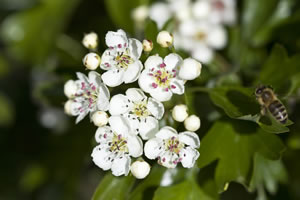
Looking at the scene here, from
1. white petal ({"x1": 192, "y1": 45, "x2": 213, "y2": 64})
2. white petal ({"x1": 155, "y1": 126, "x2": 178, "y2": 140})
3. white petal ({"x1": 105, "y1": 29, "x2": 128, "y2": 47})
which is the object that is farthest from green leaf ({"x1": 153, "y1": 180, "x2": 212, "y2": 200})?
white petal ({"x1": 192, "y1": 45, "x2": 213, "y2": 64})

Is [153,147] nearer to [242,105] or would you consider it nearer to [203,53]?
[242,105]

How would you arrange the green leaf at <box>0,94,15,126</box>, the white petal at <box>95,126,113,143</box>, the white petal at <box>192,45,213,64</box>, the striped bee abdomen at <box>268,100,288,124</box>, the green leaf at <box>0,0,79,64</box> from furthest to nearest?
the green leaf at <box>0,94,15,126</box>, the green leaf at <box>0,0,79,64</box>, the white petal at <box>192,45,213,64</box>, the white petal at <box>95,126,113,143</box>, the striped bee abdomen at <box>268,100,288,124</box>

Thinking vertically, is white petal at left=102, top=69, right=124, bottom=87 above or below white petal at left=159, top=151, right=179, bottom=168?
above

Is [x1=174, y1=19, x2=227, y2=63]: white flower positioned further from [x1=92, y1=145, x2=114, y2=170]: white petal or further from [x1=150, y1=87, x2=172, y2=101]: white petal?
[x1=92, y1=145, x2=114, y2=170]: white petal

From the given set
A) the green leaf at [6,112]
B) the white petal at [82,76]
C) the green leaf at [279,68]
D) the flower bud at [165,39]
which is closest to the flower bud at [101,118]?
the white petal at [82,76]

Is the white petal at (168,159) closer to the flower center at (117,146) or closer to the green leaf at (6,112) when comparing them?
the flower center at (117,146)

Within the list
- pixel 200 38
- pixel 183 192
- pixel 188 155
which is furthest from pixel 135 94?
pixel 200 38

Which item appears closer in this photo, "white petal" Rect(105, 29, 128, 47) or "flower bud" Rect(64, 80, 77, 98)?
"white petal" Rect(105, 29, 128, 47)
